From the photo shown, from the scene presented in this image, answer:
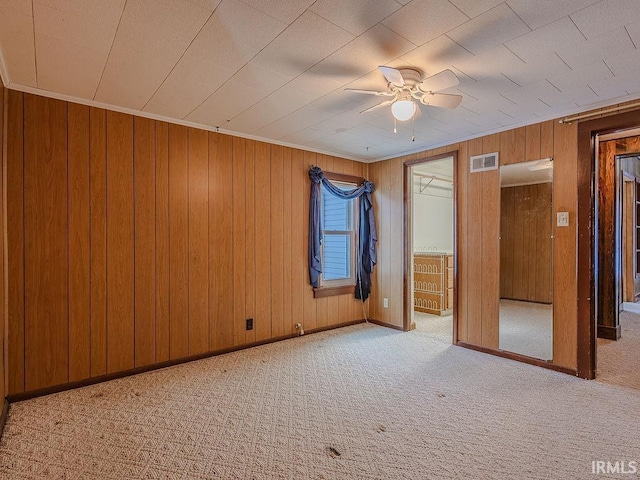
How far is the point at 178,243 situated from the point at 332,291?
82.0 inches

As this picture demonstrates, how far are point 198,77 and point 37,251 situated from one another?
1.81 m

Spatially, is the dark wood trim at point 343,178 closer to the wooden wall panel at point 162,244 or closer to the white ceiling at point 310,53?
the white ceiling at point 310,53

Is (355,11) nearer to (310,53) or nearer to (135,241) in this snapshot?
(310,53)

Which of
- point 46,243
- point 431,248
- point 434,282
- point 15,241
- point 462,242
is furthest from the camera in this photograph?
point 431,248

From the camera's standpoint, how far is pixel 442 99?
2379 mm

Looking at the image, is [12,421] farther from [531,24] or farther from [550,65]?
[550,65]

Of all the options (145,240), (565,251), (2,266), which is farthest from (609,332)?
(2,266)

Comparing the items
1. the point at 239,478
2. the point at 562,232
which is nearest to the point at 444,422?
the point at 239,478

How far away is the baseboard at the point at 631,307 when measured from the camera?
18.8 feet

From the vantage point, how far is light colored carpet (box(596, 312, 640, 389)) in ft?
9.87

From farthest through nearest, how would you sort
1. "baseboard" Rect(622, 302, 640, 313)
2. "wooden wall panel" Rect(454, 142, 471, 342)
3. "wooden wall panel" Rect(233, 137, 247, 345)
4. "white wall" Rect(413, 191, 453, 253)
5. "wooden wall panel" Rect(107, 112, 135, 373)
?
"white wall" Rect(413, 191, 453, 253) < "baseboard" Rect(622, 302, 640, 313) < "wooden wall panel" Rect(454, 142, 471, 342) < "wooden wall panel" Rect(233, 137, 247, 345) < "wooden wall panel" Rect(107, 112, 135, 373)

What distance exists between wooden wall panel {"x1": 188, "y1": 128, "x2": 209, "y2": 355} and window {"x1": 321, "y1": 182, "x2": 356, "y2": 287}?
165cm

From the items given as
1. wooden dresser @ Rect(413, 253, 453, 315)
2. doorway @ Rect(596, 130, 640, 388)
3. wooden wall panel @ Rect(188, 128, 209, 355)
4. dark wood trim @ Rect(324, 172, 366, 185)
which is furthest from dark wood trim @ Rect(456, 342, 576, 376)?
wooden wall panel @ Rect(188, 128, 209, 355)

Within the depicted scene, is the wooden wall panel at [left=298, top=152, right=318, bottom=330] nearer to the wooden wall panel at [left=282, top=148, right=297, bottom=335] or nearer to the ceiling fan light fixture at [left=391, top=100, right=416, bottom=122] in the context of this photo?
the wooden wall panel at [left=282, top=148, right=297, bottom=335]
